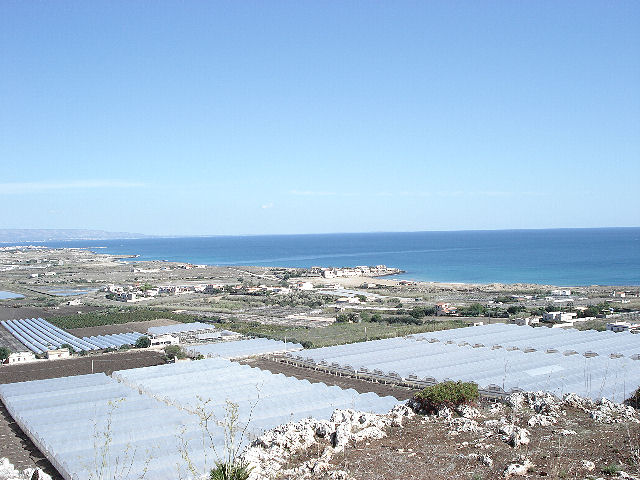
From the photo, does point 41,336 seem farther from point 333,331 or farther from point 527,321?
point 527,321

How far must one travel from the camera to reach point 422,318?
165 ft

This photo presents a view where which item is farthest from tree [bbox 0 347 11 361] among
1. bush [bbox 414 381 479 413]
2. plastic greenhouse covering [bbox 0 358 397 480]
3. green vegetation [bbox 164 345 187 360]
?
bush [bbox 414 381 479 413]

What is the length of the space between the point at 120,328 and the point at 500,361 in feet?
103

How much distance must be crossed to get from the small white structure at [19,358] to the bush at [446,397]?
95.2 ft

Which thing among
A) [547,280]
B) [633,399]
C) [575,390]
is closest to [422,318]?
[575,390]

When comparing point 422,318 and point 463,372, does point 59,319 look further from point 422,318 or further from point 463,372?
point 463,372

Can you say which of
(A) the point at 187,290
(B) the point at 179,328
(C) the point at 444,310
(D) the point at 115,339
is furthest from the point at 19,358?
(A) the point at 187,290

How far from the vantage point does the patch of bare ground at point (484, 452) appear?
8.62m

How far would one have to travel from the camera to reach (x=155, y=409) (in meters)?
19.3

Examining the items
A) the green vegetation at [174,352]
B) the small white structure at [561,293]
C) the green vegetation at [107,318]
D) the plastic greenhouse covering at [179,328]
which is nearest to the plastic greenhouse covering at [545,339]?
the green vegetation at [174,352]

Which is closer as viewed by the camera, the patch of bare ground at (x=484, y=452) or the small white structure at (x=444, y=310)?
the patch of bare ground at (x=484, y=452)

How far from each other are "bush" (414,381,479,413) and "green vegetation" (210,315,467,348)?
75.6 ft

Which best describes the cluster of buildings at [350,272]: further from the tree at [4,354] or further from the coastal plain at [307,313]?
the tree at [4,354]

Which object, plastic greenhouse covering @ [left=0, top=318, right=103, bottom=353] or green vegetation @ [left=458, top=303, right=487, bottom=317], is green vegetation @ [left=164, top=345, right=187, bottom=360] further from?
green vegetation @ [left=458, top=303, right=487, bottom=317]
